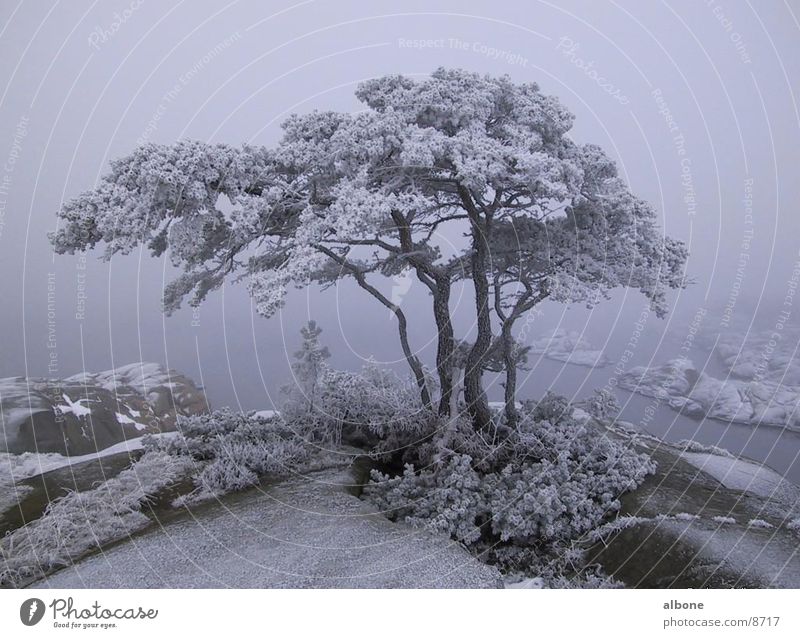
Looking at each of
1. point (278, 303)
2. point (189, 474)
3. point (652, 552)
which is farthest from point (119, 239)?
point (652, 552)

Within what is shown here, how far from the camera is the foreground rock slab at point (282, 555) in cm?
383

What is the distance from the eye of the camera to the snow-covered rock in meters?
6.40

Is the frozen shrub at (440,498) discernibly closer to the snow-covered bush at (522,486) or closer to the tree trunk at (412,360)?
the snow-covered bush at (522,486)

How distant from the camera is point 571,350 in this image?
6578mm

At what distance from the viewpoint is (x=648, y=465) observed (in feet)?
17.1

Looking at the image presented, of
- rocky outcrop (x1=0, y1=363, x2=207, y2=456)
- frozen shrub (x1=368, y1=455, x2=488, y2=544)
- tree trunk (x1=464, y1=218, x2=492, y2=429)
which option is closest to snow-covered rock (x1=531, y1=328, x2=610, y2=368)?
tree trunk (x1=464, y1=218, x2=492, y2=429)

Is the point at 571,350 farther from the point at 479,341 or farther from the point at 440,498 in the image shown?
the point at 440,498

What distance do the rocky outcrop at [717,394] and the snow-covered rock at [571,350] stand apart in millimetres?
298

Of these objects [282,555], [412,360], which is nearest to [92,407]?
[412,360]

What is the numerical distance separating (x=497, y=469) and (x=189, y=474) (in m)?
2.28

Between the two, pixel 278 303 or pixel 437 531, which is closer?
pixel 278 303

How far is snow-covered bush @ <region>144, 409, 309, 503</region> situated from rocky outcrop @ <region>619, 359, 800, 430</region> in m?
3.05

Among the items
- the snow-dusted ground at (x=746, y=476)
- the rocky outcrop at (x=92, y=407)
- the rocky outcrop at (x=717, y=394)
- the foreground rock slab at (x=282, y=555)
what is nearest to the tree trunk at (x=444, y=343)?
the foreground rock slab at (x=282, y=555)

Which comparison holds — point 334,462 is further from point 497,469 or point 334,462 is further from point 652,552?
point 652,552
